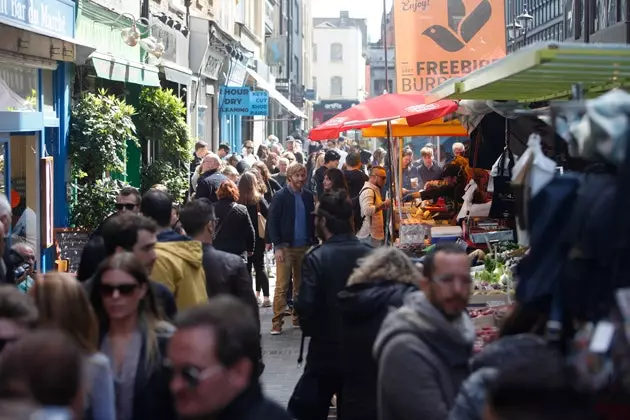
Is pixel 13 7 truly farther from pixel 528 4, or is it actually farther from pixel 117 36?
pixel 528 4

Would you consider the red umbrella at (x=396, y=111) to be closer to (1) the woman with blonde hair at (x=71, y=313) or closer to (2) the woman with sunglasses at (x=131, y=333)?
(2) the woman with sunglasses at (x=131, y=333)

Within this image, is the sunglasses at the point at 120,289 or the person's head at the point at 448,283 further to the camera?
the sunglasses at the point at 120,289

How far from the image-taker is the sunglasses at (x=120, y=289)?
17.3ft

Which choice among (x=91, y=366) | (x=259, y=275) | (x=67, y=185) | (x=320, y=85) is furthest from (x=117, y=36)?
(x=320, y=85)

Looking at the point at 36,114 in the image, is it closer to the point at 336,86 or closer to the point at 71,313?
the point at 71,313

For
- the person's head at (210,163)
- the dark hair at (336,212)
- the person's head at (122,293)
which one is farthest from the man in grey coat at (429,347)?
the person's head at (210,163)

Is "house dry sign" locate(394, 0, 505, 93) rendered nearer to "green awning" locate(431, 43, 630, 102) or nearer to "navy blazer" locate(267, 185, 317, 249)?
"navy blazer" locate(267, 185, 317, 249)

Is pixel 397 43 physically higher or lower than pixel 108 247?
higher

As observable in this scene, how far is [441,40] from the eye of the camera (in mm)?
16016

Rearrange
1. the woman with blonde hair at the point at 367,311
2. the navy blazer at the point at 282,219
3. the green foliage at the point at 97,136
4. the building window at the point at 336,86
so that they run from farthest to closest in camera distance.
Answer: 1. the building window at the point at 336,86
2. the green foliage at the point at 97,136
3. the navy blazer at the point at 282,219
4. the woman with blonde hair at the point at 367,311

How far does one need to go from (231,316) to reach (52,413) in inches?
27.6

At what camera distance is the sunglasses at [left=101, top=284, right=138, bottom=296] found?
5.26 meters

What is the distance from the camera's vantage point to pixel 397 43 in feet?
52.5

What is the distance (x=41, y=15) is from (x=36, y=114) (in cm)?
120
